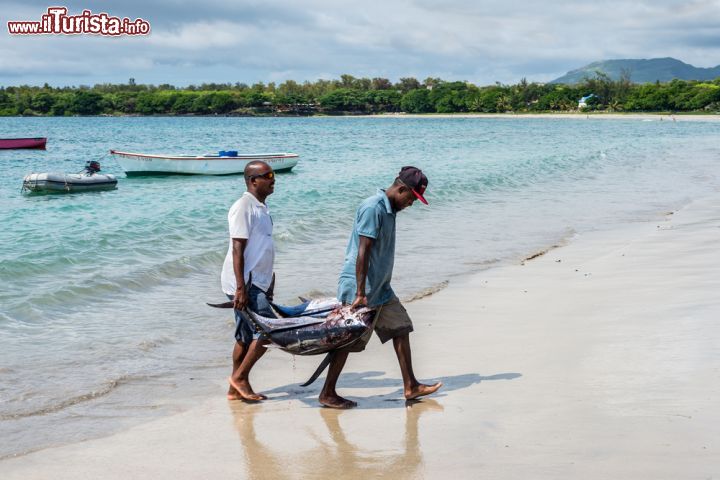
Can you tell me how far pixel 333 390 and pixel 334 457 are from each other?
1.02 meters

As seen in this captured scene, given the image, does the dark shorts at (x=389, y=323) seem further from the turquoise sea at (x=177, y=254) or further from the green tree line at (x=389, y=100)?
the green tree line at (x=389, y=100)

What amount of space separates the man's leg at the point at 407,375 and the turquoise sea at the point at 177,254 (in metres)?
1.54

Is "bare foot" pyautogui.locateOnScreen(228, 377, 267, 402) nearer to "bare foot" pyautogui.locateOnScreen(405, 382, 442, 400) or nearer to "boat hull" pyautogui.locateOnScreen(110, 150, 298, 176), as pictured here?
"bare foot" pyautogui.locateOnScreen(405, 382, 442, 400)

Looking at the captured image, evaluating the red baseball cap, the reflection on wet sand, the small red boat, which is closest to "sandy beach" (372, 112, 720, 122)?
the small red boat

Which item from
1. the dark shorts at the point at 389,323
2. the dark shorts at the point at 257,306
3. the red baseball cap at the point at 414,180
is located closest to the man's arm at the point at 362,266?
the dark shorts at the point at 389,323

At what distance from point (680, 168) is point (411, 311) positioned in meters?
26.4

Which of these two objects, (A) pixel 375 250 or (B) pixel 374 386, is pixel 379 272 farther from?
(B) pixel 374 386

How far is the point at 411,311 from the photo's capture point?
8.98m

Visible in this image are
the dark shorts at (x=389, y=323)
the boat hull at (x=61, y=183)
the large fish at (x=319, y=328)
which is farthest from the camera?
the boat hull at (x=61, y=183)

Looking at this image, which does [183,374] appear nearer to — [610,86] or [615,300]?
[615,300]

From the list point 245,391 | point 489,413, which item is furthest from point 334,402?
point 489,413

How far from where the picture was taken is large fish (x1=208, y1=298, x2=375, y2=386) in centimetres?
568

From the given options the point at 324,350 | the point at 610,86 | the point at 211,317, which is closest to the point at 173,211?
the point at 211,317

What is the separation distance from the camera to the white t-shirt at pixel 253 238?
5.74 m
